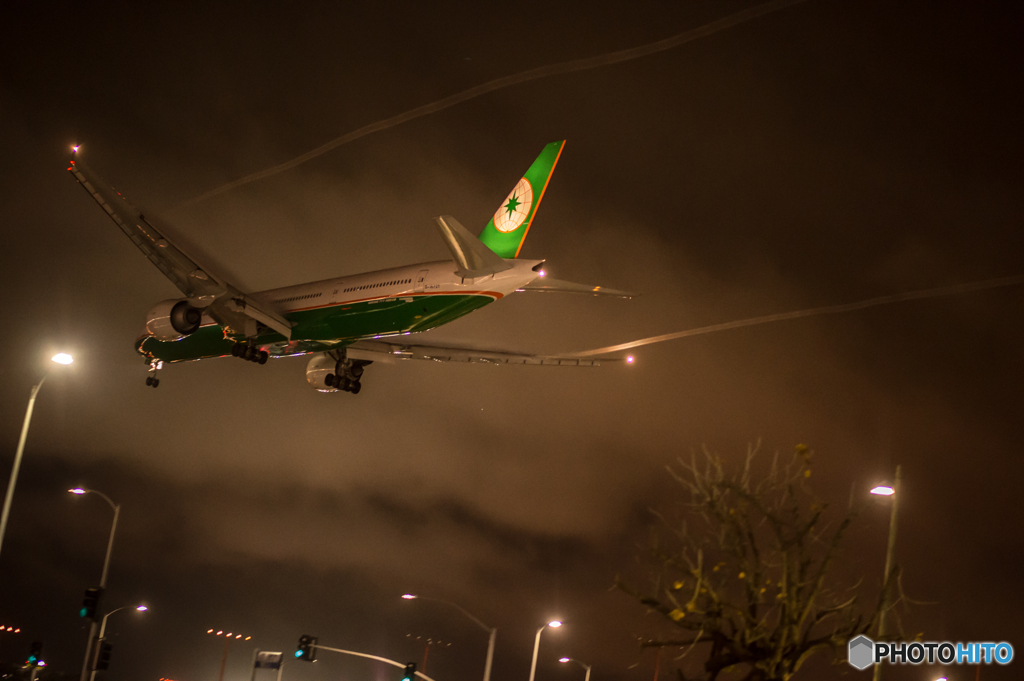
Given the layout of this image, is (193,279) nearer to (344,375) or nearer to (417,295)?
(344,375)

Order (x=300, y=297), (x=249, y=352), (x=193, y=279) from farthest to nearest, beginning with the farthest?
(x=249, y=352), (x=300, y=297), (x=193, y=279)

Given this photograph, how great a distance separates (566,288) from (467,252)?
3.69 meters

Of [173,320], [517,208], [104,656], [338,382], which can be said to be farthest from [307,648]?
[517,208]

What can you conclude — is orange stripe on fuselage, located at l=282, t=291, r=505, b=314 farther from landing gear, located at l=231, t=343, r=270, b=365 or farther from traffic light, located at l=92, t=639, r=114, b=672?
traffic light, located at l=92, t=639, r=114, b=672

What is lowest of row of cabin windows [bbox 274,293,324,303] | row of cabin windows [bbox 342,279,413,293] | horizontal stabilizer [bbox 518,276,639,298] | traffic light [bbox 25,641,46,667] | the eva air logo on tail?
traffic light [bbox 25,641,46,667]

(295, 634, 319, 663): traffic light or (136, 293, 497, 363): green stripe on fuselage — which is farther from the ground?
(136, 293, 497, 363): green stripe on fuselage

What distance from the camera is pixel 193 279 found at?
3759 cm

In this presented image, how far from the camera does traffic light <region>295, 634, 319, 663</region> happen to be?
43125mm

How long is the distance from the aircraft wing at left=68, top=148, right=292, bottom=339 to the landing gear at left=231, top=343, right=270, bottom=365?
1.04 m

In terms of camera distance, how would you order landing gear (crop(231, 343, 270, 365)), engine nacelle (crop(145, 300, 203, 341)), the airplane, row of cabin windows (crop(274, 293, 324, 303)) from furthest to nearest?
1. landing gear (crop(231, 343, 270, 365))
2. engine nacelle (crop(145, 300, 203, 341))
3. row of cabin windows (crop(274, 293, 324, 303))
4. the airplane

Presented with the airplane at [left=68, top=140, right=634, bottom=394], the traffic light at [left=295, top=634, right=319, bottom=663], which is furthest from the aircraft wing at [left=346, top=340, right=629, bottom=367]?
the traffic light at [left=295, top=634, right=319, bottom=663]

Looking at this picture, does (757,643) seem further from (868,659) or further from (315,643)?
(315,643)

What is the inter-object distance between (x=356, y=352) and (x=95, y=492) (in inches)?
542

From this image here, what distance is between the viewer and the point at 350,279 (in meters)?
37.0
